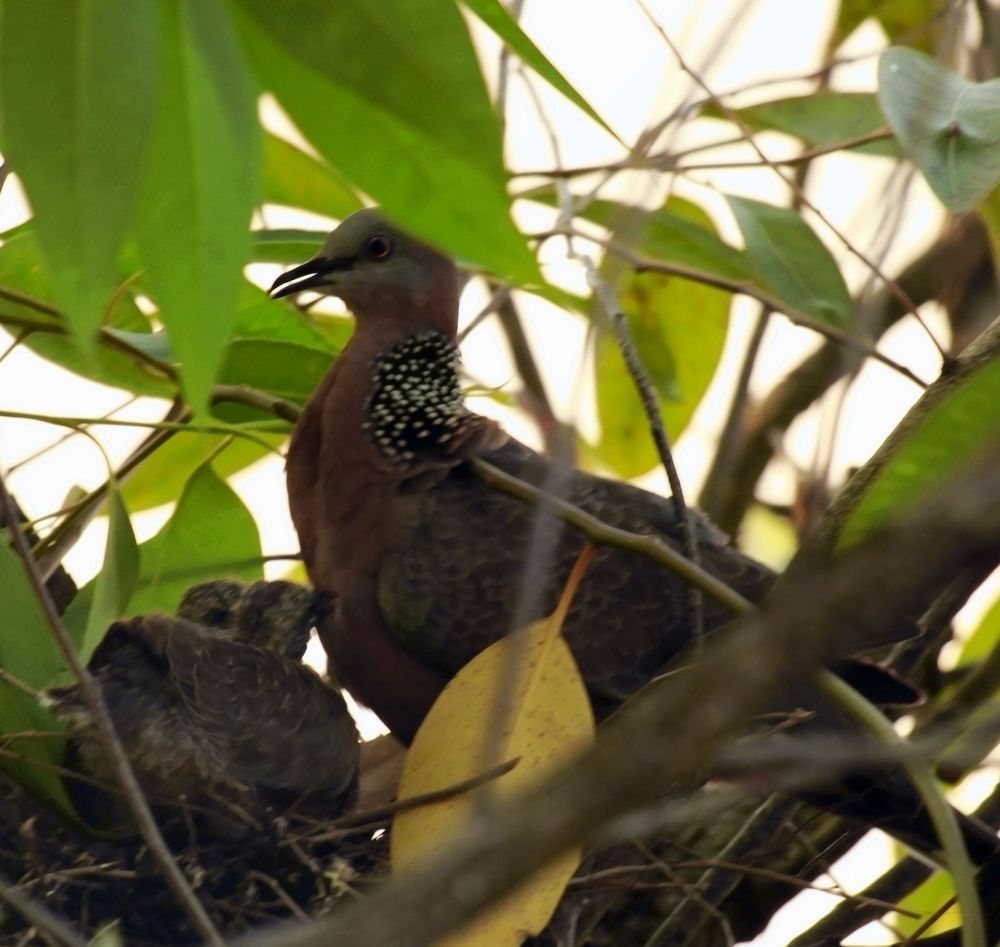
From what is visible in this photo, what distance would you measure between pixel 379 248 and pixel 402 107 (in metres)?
1.50

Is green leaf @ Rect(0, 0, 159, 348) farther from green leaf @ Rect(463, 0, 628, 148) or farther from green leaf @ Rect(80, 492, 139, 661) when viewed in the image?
green leaf @ Rect(80, 492, 139, 661)

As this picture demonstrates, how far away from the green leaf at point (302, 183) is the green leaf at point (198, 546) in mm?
413

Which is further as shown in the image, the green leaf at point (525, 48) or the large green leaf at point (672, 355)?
the large green leaf at point (672, 355)

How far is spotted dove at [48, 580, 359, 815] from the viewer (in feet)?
5.94

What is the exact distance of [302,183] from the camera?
2188mm

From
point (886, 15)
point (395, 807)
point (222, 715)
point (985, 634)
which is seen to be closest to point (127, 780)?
point (395, 807)

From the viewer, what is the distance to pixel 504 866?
527mm

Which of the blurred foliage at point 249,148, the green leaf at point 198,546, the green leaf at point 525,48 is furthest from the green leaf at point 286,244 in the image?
the green leaf at point 525,48

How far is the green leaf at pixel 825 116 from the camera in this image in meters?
2.09

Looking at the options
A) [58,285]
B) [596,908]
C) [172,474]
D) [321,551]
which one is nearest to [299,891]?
[596,908]

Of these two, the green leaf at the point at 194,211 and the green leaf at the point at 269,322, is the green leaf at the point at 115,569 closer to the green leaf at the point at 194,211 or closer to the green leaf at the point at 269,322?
the green leaf at the point at 269,322

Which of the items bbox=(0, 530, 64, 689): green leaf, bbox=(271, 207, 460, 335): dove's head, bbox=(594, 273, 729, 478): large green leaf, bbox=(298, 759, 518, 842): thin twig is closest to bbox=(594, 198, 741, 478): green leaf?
bbox=(594, 273, 729, 478): large green leaf

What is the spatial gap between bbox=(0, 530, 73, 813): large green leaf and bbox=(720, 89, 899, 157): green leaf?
1.14 m

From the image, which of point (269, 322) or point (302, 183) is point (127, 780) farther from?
point (302, 183)
